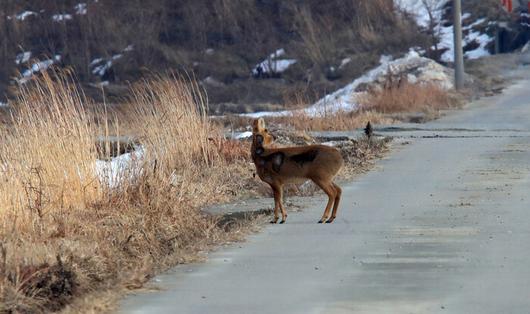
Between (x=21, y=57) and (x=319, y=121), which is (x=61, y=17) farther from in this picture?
(x=319, y=121)

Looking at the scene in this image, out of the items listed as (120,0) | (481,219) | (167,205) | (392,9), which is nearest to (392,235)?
(481,219)

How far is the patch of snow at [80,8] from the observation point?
206ft

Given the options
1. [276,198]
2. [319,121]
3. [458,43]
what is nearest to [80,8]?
[458,43]

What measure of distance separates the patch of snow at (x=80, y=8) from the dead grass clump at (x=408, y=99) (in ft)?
102

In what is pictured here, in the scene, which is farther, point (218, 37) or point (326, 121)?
point (218, 37)

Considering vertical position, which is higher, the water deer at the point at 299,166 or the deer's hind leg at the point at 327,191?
the water deer at the point at 299,166

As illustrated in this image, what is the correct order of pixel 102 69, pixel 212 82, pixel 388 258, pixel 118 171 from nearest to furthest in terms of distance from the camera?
1. pixel 388 258
2. pixel 118 171
3. pixel 212 82
4. pixel 102 69

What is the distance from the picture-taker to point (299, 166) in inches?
470

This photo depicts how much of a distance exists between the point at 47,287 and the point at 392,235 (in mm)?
3739

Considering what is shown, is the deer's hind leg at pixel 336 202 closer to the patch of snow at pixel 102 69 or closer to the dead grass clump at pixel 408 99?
the dead grass clump at pixel 408 99

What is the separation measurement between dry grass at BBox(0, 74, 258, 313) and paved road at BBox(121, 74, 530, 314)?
0.46 m

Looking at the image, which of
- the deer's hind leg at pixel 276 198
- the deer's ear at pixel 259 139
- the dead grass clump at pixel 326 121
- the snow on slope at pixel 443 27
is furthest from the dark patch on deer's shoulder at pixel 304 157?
the snow on slope at pixel 443 27

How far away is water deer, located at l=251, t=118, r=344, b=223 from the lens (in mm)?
11906

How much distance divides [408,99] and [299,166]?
2000 cm
